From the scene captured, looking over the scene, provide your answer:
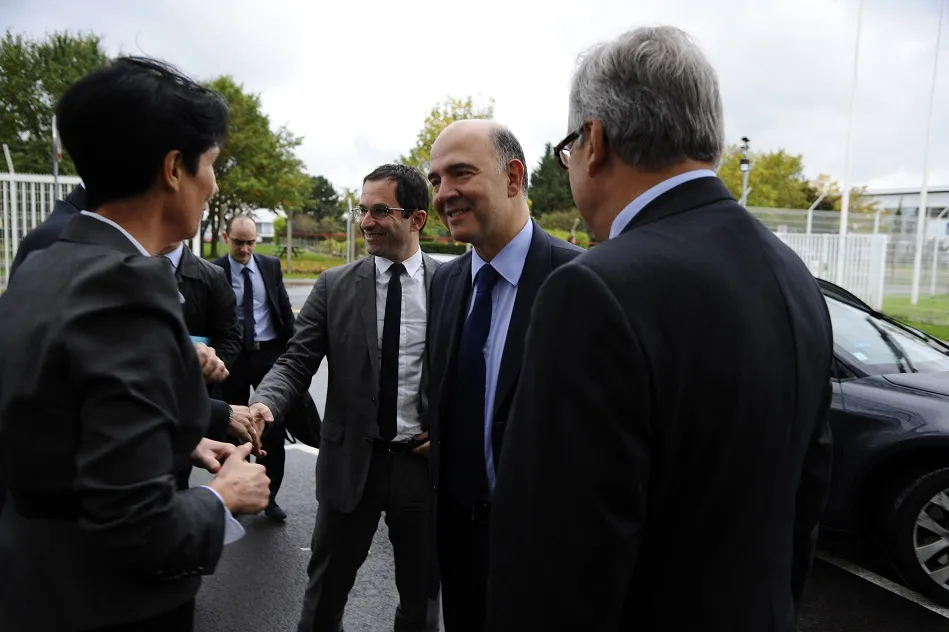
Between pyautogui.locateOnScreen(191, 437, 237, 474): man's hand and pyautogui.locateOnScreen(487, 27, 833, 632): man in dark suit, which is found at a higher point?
pyautogui.locateOnScreen(487, 27, 833, 632): man in dark suit

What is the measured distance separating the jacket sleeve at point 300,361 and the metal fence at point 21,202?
8.73m

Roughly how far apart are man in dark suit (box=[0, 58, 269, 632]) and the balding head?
3.76 ft

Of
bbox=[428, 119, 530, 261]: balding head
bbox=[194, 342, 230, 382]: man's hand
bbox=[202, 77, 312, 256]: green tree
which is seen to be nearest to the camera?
bbox=[428, 119, 530, 261]: balding head

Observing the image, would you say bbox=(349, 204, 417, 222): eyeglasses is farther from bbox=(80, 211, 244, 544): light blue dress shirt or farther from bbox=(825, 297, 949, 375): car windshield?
bbox=(825, 297, 949, 375): car windshield

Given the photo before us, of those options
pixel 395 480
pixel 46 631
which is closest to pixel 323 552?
pixel 395 480

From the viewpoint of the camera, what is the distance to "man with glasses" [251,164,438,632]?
304 centimetres

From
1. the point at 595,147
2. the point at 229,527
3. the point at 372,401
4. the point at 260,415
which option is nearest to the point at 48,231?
the point at 260,415

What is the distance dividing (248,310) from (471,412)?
3.89 meters

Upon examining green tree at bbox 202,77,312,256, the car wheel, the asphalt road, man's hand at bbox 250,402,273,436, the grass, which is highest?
green tree at bbox 202,77,312,256

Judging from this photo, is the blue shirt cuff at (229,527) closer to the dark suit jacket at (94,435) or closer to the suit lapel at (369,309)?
the dark suit jacket at (94,435)

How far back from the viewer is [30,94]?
93.2 ft

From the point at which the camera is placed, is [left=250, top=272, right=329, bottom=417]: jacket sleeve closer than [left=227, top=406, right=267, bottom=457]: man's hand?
No

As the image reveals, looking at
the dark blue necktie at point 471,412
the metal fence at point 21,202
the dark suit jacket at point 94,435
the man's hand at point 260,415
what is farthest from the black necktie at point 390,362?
the metal fence at point 21,202

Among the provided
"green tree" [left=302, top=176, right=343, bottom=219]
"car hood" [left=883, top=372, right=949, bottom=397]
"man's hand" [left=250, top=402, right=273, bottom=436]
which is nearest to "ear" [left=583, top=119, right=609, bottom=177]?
"man's hand" [left=250, top=402, right=273, bottom=436]
